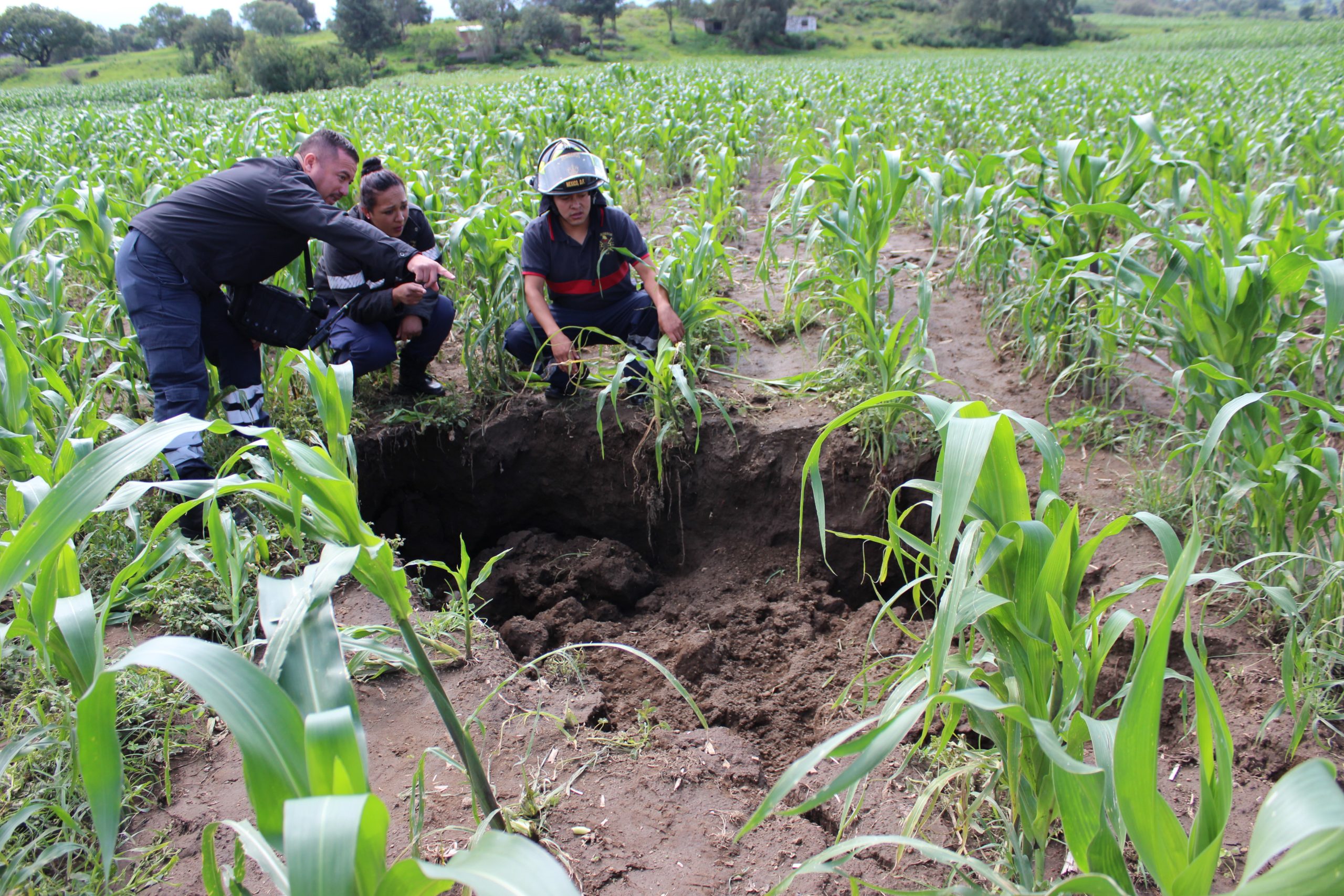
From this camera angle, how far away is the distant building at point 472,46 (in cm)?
3503

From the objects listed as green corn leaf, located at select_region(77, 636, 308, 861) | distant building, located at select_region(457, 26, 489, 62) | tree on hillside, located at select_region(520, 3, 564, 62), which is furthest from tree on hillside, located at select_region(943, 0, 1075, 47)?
green corn leaf, located at select_region(77, 636, 308, 861)

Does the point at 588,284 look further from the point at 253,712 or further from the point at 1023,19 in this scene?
the point at 1023,19

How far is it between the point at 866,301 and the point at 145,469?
2.80 meters

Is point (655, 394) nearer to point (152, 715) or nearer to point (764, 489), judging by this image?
point (764, 489)

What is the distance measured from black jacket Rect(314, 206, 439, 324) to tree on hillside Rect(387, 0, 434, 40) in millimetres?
46845

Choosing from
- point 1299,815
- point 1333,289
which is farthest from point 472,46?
point 1299,815

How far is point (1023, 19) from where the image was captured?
4125 centimetres

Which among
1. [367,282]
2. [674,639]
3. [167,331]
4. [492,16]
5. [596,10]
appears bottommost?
[674,639]

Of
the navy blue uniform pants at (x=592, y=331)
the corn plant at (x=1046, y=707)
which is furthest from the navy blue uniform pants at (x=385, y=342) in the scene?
the corn plant at (x=1046, y=707)

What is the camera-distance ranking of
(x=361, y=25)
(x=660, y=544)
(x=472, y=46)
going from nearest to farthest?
(x=660, y=544)
(x=472, y=46)
(x=361, y=25)

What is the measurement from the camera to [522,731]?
182 centimetres

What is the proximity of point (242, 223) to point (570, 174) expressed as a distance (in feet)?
4.25

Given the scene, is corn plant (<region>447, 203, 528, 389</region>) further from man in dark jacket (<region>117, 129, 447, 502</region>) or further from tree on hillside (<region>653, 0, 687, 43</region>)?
tree on hillside (<region>653, 0, 687, 43</region>)

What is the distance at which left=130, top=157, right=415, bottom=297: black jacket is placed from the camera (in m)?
2.83
